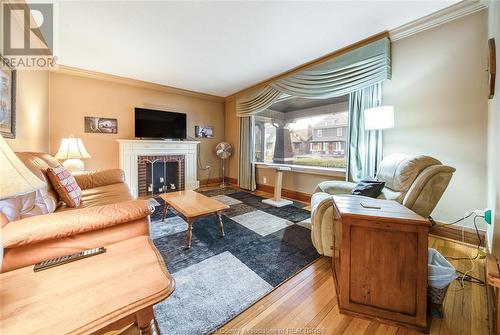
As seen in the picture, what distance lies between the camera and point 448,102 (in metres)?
2.02

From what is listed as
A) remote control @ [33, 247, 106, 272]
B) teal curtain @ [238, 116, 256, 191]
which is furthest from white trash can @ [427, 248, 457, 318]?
teal curtain @ [238, 116, 256, 191]

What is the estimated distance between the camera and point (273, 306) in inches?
49.2

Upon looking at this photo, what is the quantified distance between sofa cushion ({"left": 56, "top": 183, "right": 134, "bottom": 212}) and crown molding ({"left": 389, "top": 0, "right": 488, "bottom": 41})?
3.67m

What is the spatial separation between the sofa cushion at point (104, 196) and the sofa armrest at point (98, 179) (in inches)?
4.7

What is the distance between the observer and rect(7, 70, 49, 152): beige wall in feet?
6.92

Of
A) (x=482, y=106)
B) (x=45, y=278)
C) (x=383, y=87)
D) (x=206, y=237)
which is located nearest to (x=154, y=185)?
(x=206, y=237)

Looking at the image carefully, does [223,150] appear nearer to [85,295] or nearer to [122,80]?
[122,80]

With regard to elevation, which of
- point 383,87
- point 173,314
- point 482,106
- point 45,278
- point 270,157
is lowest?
point 173,314

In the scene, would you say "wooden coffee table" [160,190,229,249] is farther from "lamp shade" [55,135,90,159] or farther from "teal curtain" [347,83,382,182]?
"teal curtain" [347,83,382,182]

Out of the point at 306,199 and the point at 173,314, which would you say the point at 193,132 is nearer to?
the point at 306,199

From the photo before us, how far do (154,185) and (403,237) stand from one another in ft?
14.0

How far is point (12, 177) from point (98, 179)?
8.08ft

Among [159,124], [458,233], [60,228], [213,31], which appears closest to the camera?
[60,228]
